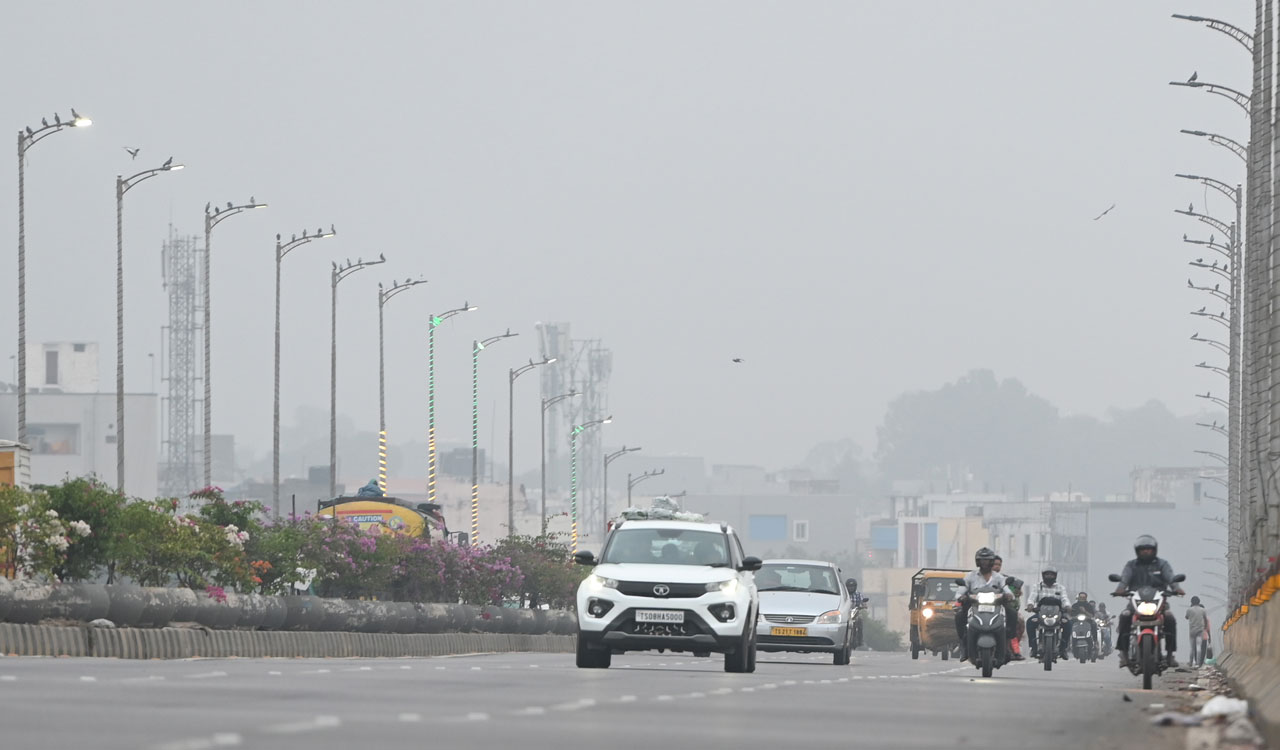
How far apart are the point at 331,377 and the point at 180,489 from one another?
86.0 m

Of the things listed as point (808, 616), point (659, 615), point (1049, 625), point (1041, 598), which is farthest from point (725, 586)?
point (1041, 598)

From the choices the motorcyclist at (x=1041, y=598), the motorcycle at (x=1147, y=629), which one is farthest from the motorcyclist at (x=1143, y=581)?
the motorcyclist at (x=1041, y=598)

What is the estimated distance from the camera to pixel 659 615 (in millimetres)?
27672

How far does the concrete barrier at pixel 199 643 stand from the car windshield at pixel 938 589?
17711 mm

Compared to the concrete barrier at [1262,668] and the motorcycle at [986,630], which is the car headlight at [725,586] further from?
the concrete barrier at [1262,668]

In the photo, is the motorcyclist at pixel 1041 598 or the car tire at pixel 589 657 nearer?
the car tire at pixel 589 657

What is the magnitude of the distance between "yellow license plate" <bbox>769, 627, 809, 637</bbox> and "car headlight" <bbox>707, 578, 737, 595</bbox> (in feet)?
34.1

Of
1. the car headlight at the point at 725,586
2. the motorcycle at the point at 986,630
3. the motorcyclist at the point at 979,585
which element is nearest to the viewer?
the car headlight at the point at 725,586

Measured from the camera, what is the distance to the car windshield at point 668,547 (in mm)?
28547

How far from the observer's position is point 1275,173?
100.0 ft

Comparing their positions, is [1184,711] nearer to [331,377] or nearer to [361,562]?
[361,562]

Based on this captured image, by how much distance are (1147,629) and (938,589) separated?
37.4m

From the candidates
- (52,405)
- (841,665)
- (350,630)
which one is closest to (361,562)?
(350,630)

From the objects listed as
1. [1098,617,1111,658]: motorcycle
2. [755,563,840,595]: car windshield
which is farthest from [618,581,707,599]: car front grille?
[1098,617,1111,658]: motorcycle
